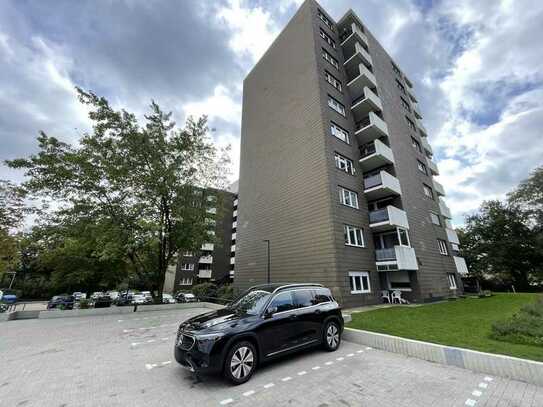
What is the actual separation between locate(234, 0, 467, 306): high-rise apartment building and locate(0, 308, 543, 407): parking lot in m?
7.78

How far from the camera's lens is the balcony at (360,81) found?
19.4 m

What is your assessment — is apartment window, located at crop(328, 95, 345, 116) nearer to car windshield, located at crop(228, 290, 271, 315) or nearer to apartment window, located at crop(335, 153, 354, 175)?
apartment window, located at crop(335, 153, 354, 175)

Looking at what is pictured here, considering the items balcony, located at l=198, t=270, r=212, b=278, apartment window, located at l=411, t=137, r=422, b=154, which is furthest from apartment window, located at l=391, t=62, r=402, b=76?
balcony, located at l=198, t=270, r=212, b=278

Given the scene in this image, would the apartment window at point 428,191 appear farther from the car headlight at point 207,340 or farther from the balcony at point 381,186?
the car headlight at point 207,340

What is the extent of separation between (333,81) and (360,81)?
2.59m

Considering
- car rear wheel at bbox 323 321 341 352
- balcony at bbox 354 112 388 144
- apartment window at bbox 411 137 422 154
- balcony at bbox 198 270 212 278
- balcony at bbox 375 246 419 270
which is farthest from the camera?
balcony at bbox 198 270 212 278

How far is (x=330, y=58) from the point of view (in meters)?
19.7

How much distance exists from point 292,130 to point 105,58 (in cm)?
1223

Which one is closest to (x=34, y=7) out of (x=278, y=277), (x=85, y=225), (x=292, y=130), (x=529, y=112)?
(x=85, y=225)

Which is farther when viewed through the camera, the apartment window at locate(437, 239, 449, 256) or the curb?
the apartment window at locate(437, 239, 449, 256)

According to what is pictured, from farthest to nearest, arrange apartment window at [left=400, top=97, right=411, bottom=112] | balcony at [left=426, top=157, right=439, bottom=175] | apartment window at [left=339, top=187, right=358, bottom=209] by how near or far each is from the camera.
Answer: apartment window at [left=400, top=97, right=411, bottom=112]
balcony at [left=426, top=157, right=439, bottom=175]
apartment window at [left=339, top=187, right=358, bottom=209]

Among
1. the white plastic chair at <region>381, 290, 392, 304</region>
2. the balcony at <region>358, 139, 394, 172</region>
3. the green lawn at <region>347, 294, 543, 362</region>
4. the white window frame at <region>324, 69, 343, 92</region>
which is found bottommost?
the green lawn at <region>347, 294, 543, 362</region>

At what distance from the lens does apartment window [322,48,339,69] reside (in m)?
19.2

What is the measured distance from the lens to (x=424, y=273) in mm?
16125
